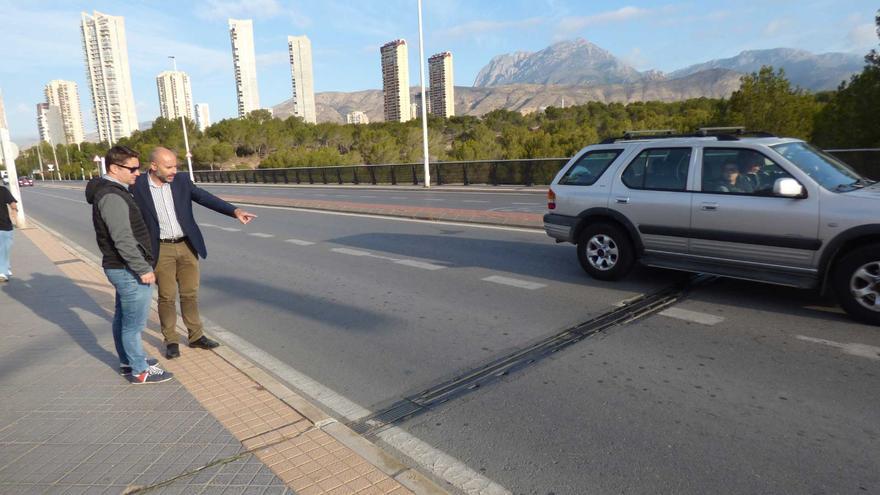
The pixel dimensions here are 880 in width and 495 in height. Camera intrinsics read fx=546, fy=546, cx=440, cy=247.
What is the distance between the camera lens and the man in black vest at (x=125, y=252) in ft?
12.8

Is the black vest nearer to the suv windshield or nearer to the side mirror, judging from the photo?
the side mirror

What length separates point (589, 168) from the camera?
726 cm

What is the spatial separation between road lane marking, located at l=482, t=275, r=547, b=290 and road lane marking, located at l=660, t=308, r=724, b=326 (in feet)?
Answer: 5.46

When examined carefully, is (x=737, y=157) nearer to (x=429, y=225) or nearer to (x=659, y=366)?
(x=659, y=366)

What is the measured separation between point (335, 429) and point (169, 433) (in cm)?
103

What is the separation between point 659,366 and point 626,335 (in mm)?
723

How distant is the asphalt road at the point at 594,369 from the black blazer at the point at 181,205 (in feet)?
4.36

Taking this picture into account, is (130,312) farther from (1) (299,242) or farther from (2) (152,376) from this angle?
(1) (299,242)

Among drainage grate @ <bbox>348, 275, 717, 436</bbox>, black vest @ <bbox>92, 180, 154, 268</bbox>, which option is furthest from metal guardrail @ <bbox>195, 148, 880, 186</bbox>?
black vest @ <bbox>92, 180, 154, 268</bbox>

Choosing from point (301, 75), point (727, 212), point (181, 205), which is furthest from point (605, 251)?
point (301, 75)

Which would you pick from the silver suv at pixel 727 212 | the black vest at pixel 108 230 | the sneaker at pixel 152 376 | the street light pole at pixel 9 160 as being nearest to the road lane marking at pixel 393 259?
the silver suv at pixel 727 212

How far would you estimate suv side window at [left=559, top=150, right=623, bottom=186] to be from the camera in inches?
279

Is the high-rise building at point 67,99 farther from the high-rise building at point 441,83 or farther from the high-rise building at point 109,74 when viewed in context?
the high-rise building at point 441,83

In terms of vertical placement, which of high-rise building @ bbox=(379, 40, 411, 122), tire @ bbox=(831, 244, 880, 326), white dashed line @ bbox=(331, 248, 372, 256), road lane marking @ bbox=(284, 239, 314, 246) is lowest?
road lane marking @ bbox=(284, 239, 314, 246)
